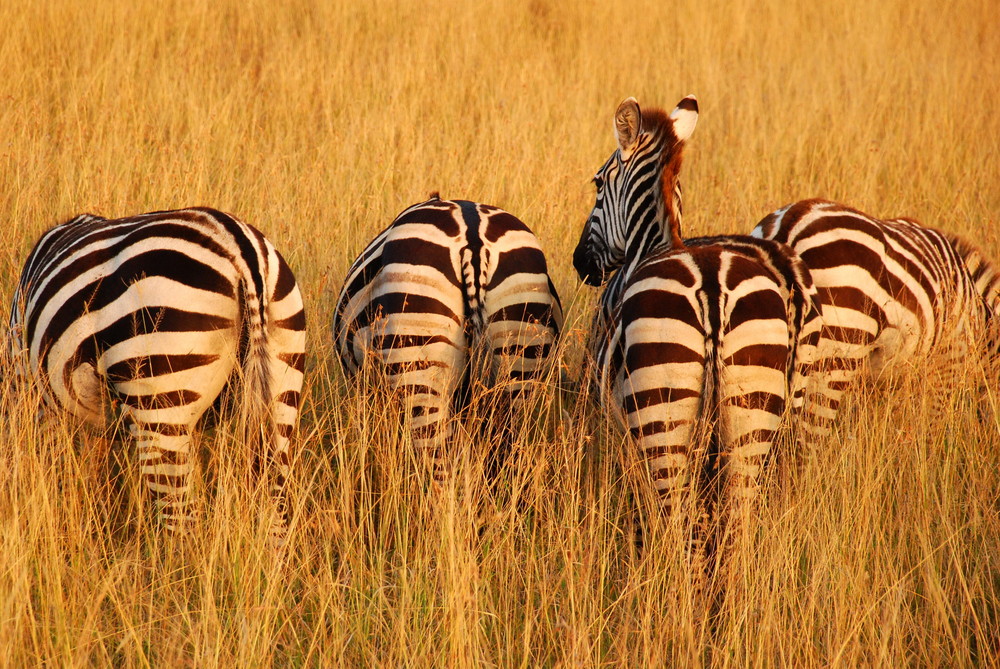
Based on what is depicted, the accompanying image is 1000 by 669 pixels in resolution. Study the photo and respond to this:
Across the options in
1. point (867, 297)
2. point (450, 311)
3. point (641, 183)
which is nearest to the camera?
point (450, 311)

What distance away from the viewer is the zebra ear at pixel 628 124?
425 cm

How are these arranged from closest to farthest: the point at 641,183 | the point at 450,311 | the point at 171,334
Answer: the point at 171,334 → the point at 450,311 → the point at 641,183

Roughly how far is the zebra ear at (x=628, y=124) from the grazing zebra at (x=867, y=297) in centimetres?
76

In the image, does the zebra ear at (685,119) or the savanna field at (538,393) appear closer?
the savanna field at (538,393)

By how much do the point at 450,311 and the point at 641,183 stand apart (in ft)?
4.17

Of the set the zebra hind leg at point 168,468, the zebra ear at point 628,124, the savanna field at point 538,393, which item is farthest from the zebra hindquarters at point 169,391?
the zebra ear at point 628,124

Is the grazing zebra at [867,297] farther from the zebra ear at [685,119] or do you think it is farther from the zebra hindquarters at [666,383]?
the zebra hindquarters at [666,383]

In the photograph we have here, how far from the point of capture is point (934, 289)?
13.6 feet

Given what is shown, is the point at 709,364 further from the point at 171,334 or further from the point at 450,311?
the point at 171,334

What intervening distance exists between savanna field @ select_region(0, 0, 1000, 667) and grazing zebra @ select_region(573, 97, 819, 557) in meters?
0.26

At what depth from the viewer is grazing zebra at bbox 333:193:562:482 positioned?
3.57 metres

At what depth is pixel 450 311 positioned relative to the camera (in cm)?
358

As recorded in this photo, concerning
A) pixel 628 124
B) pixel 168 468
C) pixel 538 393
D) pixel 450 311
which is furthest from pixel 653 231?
pixel 168 468

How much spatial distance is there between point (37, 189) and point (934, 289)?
18.1 ft
